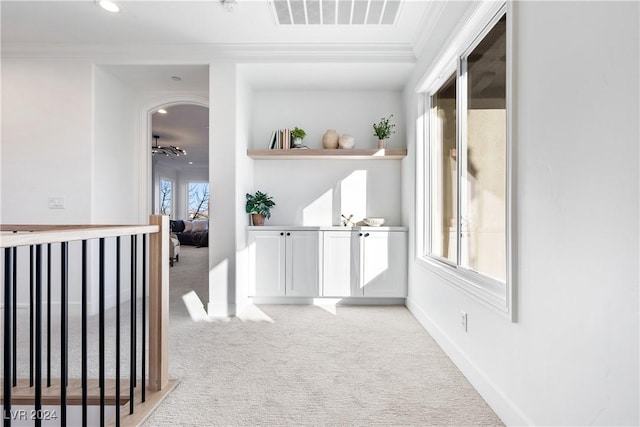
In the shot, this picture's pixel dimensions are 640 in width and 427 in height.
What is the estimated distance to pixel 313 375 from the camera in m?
2.08

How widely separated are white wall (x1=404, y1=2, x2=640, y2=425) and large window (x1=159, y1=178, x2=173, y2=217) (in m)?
12.0

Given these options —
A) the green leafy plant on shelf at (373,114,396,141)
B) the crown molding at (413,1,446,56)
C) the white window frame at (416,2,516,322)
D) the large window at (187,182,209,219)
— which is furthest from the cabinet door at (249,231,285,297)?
the large window at (187,182,209,219)

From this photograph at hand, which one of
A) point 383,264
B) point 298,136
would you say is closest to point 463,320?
Answer: point 383,264

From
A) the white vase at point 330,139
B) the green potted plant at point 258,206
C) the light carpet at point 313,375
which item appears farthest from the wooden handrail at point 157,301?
the white vase at point 330,139

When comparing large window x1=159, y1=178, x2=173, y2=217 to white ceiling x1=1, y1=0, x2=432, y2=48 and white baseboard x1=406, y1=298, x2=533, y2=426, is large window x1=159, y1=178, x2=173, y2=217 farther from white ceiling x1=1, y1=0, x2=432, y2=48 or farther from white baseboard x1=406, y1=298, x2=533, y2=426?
white baseboard x1=406, y1=298, x2=533, y2=426

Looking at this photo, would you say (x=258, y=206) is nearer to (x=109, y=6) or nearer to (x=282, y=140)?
(x=282, y=140)

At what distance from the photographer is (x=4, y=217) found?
130 inches

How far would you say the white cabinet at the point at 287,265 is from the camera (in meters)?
3.62

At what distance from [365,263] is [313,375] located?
169 cm

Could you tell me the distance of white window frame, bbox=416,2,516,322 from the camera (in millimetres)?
1562

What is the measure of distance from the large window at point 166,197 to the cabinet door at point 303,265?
9.58 metres

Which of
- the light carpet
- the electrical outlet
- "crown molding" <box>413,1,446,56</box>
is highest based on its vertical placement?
"crown molding" <box>413,1,446,56</box>

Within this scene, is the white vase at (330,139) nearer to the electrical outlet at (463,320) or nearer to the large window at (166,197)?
the electrical outlet at (463,320)

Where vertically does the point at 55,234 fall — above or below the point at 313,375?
above
